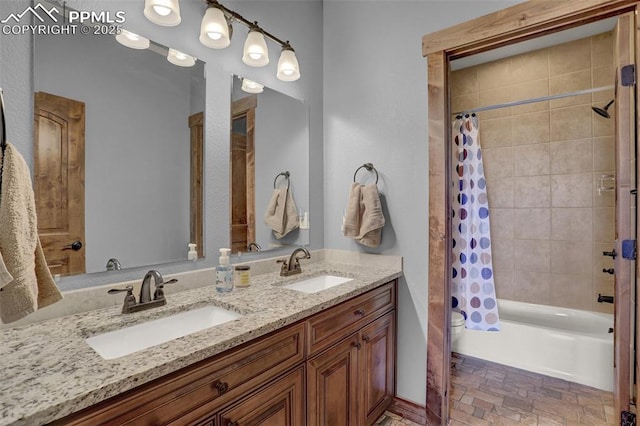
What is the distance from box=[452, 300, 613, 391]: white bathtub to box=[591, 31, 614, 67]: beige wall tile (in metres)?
2.00

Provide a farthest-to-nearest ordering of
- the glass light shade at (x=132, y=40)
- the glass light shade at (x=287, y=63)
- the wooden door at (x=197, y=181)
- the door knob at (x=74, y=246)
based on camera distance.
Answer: the glass light shade at (x=287, y=63) < the wooden door at (x=197, y=181) < the glass light shade at (x=132, y=40) < the door knob at (x=74, y=246)

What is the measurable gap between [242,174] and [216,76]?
52 cm

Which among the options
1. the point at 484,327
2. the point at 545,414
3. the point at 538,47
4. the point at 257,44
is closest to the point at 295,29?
the point at 257,44

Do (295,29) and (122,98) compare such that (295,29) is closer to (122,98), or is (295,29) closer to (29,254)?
(122,98)

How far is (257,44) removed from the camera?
1.71 meters

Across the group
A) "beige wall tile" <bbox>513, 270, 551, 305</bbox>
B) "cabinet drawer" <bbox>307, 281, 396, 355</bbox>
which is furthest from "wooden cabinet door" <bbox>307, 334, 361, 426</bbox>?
"beige wall tile" <bbox>513, 270, 551, 305</bbox>

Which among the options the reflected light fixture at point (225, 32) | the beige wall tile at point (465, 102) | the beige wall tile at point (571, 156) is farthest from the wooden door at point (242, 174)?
the beige wall tile at point (571, 156)

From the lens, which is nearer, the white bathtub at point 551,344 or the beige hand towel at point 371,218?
the beige hand towel at point 371,218

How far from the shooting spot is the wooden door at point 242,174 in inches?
67.7

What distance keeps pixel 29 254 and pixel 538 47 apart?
11.7ft

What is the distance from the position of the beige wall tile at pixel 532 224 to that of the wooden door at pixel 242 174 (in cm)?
242

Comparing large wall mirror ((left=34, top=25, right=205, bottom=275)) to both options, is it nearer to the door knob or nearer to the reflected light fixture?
the door knob

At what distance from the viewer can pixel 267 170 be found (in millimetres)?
1930

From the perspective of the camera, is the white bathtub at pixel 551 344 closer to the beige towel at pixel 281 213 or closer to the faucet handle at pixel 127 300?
the beige towel at pixel 281 213
